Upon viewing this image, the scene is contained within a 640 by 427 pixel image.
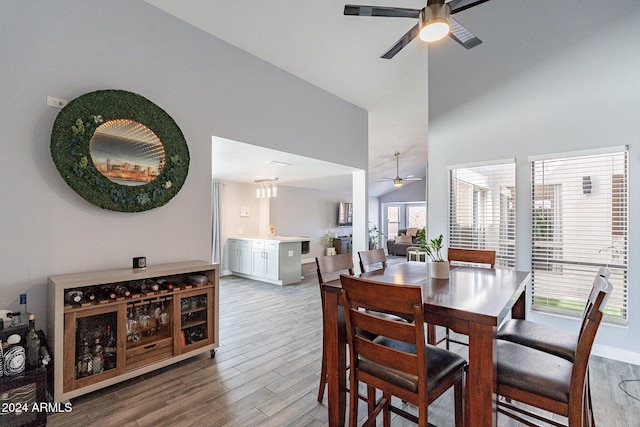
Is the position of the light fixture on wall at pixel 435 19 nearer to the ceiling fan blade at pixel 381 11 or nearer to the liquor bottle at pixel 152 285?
the ceiling fan blade at pixel 381 11

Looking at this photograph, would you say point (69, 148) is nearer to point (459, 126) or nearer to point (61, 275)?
point (61, 275)

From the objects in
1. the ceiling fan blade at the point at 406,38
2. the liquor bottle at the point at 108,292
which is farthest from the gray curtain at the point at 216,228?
the ceiling fan blade at the point at 406,38

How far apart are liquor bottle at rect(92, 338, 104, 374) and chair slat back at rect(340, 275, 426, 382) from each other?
187cm

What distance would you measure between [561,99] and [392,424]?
352 cm

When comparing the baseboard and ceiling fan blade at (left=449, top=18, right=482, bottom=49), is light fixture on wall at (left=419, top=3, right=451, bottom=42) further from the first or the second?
the baseboard

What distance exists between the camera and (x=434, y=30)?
6.60 ft

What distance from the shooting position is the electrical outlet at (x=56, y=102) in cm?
211

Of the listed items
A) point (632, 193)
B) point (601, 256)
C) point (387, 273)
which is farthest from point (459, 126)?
point (387, 273)

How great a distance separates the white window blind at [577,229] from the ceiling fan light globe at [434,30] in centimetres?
210

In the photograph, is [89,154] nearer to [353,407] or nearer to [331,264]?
[331,264]

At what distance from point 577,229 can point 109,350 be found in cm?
439

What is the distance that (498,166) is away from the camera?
11.6 ft

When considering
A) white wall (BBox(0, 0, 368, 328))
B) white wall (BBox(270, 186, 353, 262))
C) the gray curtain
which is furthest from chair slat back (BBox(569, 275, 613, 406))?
white wall (BBox(270, 186, 353, 262))

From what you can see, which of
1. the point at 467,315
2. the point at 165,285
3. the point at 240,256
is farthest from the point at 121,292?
the point at 240,256
